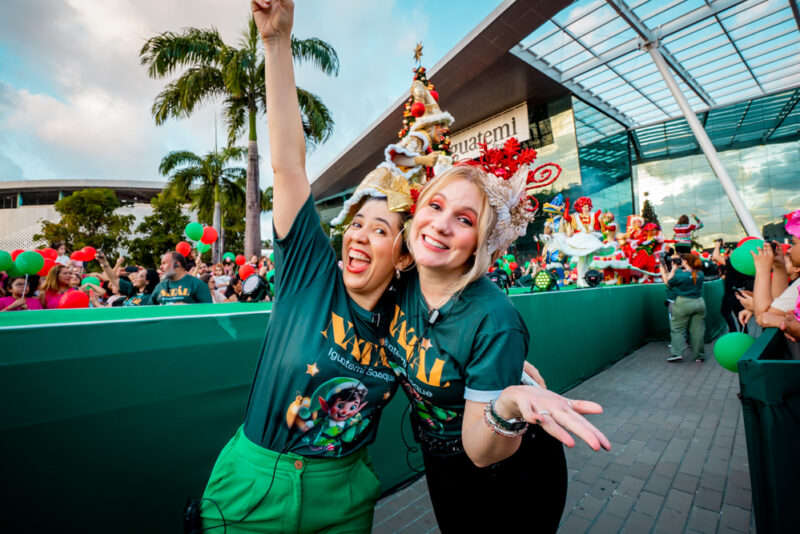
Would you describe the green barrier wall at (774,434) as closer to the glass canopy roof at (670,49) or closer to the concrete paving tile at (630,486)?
the concrete paving tile at (630,486)

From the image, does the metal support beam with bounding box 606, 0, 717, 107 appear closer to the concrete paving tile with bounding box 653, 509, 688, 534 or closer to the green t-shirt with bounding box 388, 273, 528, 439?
the concrete paving tile with bounding box 653, 509, 688, 534

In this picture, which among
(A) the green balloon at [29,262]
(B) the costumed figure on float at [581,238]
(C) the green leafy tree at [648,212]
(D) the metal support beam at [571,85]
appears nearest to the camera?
(A) the green balloon at [29,262]

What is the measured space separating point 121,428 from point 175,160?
24047 millimetres

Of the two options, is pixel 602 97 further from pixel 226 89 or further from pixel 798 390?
pixel 798 390

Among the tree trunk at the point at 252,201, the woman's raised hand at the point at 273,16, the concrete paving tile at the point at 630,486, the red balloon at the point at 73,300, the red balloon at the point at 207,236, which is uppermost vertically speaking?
the tree trunk at the point at 252,201

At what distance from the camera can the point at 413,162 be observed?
7.41 ft

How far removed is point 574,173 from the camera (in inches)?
809

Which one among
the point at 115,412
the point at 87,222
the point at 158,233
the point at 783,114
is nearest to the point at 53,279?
the point at 115,412

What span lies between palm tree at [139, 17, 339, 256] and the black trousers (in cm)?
1353

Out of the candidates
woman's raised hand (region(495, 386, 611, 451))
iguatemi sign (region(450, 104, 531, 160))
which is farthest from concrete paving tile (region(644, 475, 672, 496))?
iguatemi sign (region(450, 104, 531, 160))

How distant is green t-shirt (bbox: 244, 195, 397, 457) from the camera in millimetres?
1294

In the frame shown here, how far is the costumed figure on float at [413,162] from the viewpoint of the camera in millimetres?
1642

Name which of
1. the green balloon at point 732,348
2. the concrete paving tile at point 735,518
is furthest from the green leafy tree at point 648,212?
the concrete paving tile at point 735,518

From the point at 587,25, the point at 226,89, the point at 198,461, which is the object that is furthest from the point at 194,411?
the point at 587,25
